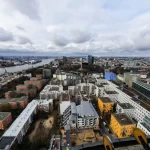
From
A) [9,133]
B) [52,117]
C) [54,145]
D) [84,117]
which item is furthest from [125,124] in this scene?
[9,133]

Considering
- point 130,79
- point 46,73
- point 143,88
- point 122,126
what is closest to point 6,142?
point 122,126

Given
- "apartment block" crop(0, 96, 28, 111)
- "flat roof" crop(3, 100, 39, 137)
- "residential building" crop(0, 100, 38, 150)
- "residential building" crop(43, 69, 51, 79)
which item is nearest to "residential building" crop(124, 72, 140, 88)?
"flat roof" crop(3, 100, 39, 137)

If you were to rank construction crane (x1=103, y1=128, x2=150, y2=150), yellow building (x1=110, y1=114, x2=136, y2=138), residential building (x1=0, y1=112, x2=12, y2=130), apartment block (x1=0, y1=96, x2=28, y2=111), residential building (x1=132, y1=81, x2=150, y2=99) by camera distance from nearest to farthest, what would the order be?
construction crane (x1=103, y1=128, x2=150, y2=150) → yellow building (x1=110, y1=114, x2=136, y2=138) → residential building (x1=0, y1=112, x2=12, y2=130) → apartment block (x1=0, y1=96, x2=28, y2=111) → residential building (x1=132, y1=81, x2=150, y2=99)

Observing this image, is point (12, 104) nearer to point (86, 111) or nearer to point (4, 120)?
point (4, 120)

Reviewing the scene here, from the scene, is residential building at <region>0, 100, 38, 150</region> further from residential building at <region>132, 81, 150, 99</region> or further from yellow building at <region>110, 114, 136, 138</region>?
residential building at <region>132, 81, 150, 99</region>

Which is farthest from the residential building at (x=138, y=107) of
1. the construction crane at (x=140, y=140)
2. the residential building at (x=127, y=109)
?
the construction crane at (x=140, y=140)

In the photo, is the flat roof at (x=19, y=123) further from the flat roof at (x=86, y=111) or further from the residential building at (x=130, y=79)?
the residential building at (x=130, y=79)

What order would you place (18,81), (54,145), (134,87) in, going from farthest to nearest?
(18,81), (134,87), (54,145)

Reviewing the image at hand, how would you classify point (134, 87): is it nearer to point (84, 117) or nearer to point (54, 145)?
point (84, 117)
